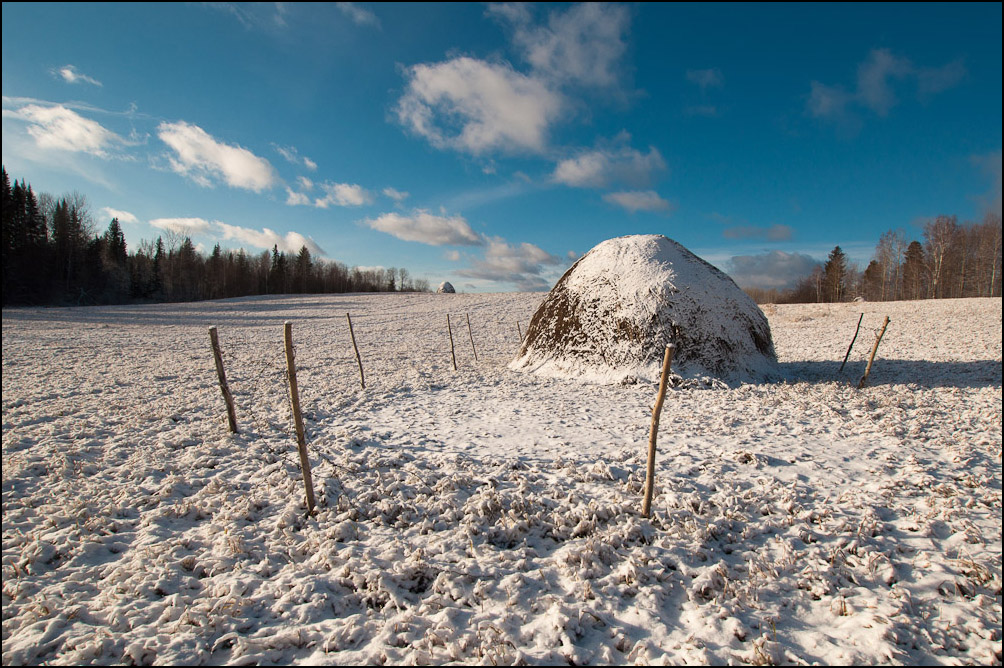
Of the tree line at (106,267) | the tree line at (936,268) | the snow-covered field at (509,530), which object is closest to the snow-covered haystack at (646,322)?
the snow-covered field at (509,530)

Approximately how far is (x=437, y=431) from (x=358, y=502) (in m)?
2.94

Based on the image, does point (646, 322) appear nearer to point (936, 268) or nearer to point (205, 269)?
point (936, 268)

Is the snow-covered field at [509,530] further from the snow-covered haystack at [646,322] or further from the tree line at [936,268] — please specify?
the tree line at [936,268]

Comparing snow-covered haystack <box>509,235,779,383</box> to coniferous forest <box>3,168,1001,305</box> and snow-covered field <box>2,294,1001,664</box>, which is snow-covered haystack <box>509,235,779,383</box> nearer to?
snow-covered field <box>2,294,1001,664</box>

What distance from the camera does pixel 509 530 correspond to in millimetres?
4602

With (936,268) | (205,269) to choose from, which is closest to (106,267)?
(205,269)

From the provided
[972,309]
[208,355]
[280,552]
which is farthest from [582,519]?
[972,309]

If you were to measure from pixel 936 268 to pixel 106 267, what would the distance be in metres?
106

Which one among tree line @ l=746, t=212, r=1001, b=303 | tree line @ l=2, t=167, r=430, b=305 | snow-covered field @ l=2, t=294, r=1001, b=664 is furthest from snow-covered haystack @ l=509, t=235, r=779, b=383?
tree line @ l=2, t=167, r=430, b=305

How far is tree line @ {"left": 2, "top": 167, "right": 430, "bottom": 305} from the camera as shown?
4844 cm

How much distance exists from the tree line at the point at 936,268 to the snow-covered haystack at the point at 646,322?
44.7 meters

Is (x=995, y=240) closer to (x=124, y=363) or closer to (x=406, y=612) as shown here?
(x=406, y=612)

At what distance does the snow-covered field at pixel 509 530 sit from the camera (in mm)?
3191

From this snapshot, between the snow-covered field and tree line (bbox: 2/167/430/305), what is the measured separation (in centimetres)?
6001
